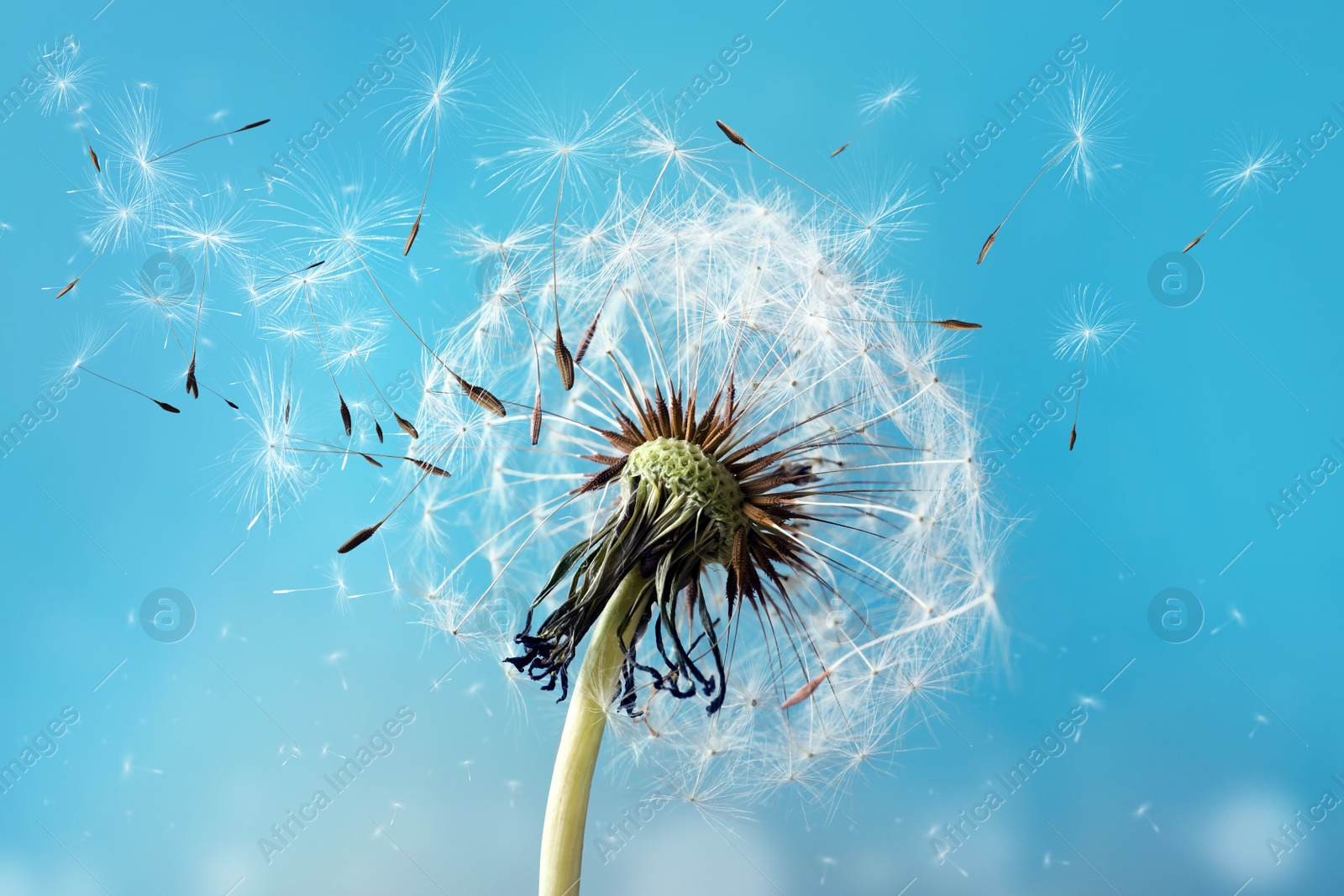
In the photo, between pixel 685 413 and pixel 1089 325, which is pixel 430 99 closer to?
pixel 685 413

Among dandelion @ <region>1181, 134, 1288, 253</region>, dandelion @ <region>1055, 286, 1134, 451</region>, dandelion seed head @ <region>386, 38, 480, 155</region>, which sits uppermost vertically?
dandelion seed head @ <region>386, 38, 480, 155</region>

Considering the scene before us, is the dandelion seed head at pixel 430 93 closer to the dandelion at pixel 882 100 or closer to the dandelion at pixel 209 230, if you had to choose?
the dandelion at pixel 209 230

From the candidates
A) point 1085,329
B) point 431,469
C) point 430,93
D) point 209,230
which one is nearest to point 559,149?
point 430,93

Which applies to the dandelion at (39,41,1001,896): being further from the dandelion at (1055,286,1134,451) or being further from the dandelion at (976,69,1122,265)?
the dandelion at (976,69,1122,265)

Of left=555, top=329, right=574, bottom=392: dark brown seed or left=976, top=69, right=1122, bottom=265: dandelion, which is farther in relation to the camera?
left=976, top=69, right=1122, bottom=265: dandelion

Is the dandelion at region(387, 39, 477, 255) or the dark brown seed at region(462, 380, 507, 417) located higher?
the dandelion at region(387, 39, 477, 255)

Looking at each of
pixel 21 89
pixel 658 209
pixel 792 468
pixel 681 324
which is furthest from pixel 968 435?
pixel 21 89

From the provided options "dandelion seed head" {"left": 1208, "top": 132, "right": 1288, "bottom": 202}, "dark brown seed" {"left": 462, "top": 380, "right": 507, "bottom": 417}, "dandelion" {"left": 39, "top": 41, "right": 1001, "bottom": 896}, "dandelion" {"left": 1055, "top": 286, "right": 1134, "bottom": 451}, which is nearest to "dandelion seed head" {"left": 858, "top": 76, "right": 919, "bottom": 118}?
"dandelion" {"left": 39, "top": 41, "right": 1001, "bottom": 896}

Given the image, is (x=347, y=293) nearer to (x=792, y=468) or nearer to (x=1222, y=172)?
(x=792, y=468)
